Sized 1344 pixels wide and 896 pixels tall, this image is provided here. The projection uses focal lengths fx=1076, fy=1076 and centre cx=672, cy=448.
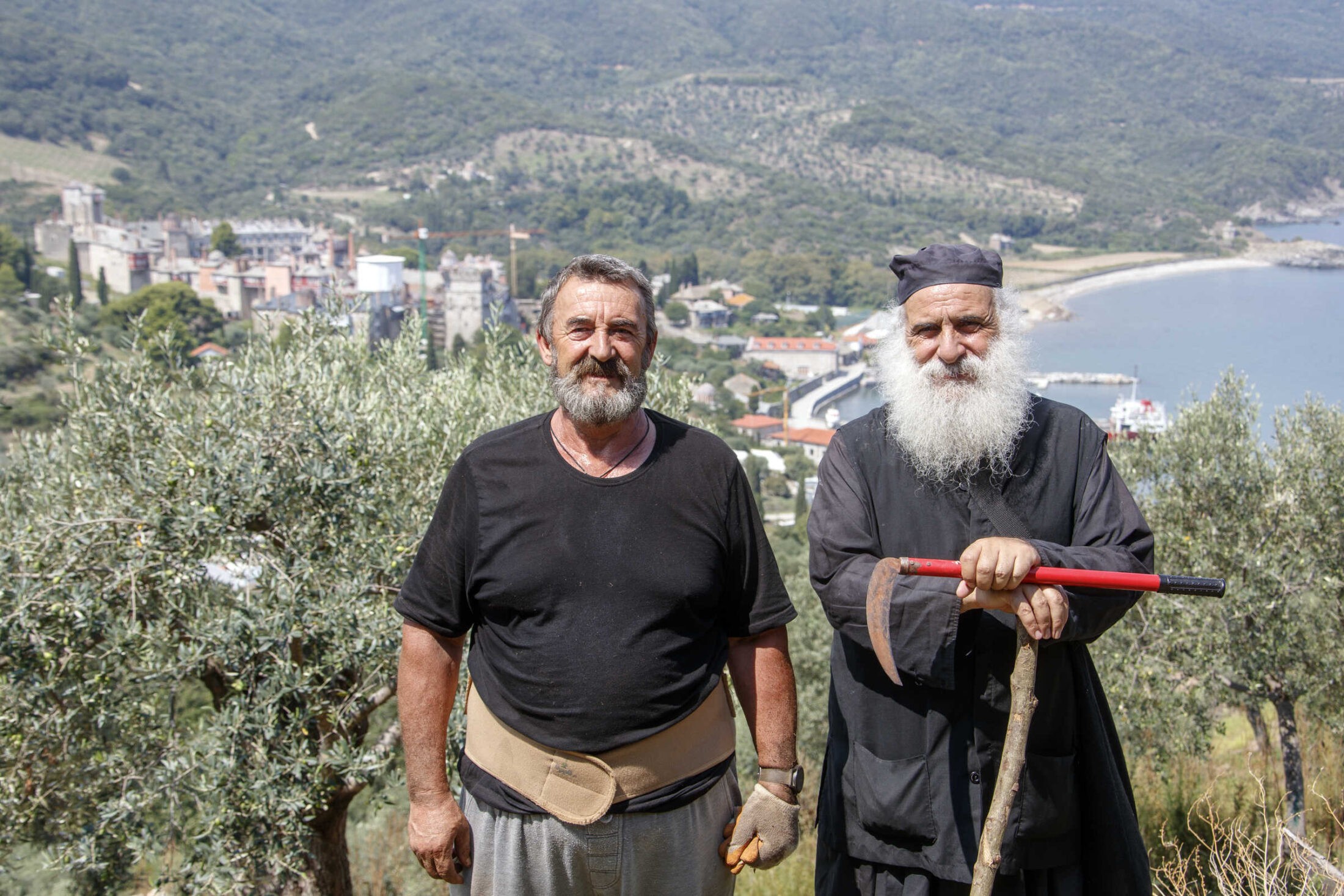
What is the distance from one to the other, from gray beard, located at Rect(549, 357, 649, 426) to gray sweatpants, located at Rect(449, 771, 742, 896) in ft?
2.65

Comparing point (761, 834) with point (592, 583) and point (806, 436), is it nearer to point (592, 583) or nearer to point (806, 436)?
point (592, 583)

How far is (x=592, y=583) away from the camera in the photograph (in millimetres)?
2129

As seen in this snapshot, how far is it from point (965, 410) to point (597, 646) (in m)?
0.93

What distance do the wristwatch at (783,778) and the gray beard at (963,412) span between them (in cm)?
69

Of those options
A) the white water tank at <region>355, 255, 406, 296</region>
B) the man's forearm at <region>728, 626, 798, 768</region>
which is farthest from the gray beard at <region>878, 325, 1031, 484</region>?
the white water tank at <region>355, 255, 406, 296</region>

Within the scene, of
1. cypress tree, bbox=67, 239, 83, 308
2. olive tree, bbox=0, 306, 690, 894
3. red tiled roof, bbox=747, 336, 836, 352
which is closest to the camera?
olive tree, bbox=0, 306, 690, 894

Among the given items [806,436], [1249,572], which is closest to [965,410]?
[1249,572]

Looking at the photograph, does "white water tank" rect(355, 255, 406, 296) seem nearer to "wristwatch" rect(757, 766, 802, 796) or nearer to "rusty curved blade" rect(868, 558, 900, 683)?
"wristwatch" rect(757, 766, 802, 796)

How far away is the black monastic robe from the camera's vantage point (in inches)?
84.1

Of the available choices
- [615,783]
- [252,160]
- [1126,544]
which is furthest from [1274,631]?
[252,160]

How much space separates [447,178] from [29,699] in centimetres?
14100

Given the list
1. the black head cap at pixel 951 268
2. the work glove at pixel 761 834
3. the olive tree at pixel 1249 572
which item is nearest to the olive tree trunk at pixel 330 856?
the work glove at pixel 761 834

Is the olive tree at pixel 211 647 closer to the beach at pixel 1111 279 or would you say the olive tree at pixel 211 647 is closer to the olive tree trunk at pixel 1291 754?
the olive tree trunk at pixel 1291 754

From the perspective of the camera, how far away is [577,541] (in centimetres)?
214
